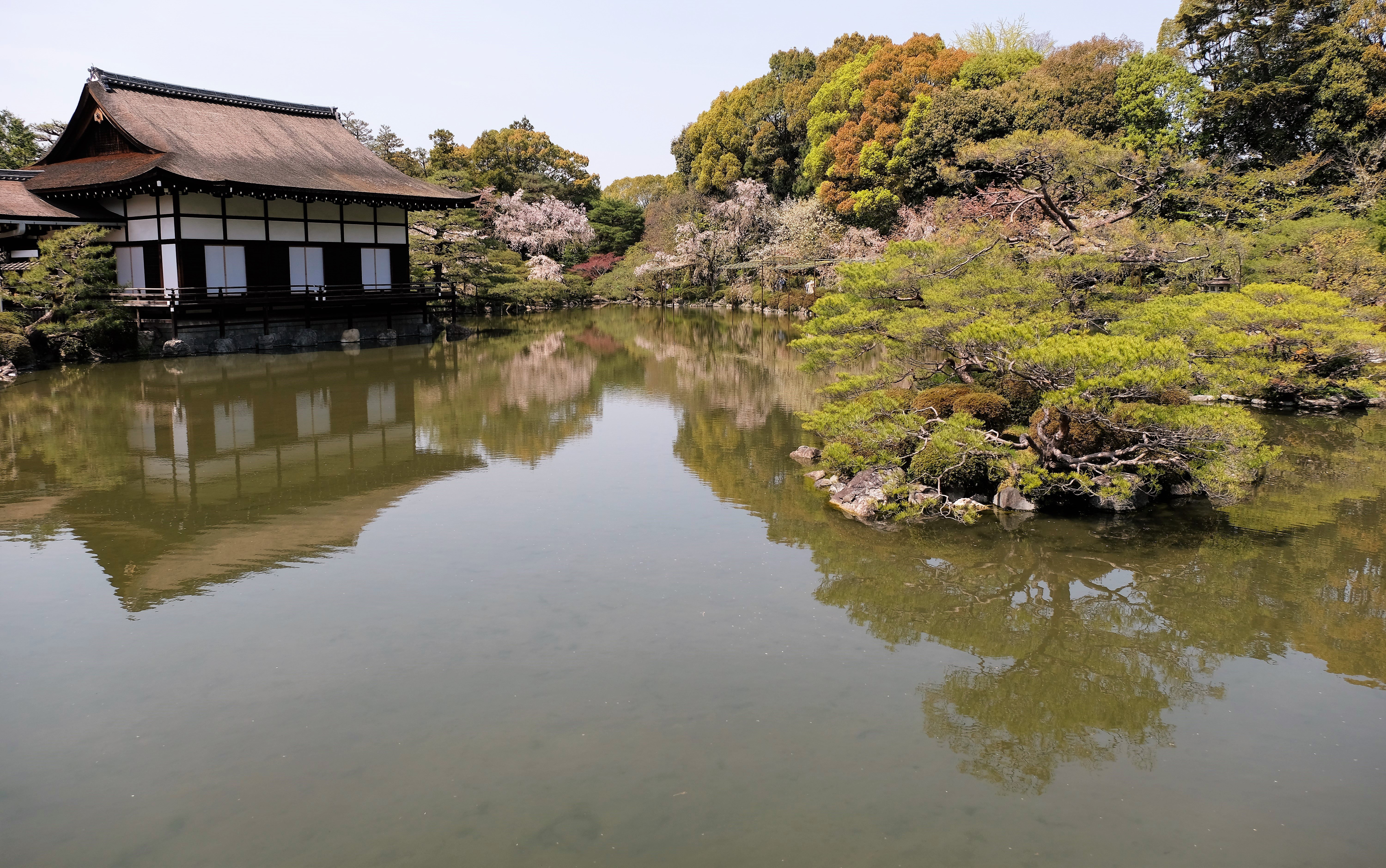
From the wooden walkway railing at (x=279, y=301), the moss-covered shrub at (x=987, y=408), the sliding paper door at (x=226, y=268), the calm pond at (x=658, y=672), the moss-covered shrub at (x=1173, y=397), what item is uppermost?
the sliding paper door at (x=226, y=268)

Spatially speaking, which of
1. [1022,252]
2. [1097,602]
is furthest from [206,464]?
[1022,252]

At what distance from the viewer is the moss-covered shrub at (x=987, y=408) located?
9836 millimetres

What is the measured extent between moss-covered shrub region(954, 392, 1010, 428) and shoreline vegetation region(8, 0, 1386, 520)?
25mm

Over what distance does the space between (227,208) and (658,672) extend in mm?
18997

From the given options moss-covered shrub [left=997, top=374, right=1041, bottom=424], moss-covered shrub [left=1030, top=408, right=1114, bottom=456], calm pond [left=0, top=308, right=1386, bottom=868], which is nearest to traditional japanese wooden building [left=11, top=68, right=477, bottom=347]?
calm pond [left=0, top=308, right=1386, bottom=868]

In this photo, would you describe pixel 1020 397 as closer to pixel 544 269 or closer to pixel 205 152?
pixel 205 152

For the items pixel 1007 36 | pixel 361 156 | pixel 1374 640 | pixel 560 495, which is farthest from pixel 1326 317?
pixel 1007 36

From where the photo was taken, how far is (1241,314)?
10.9m

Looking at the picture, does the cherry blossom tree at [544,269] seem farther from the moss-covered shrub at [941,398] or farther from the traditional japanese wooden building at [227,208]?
the moss-covered shrub at [941,398]

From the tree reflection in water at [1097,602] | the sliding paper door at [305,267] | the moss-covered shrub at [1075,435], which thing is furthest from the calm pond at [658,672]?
the sliding paper door at [305,267]

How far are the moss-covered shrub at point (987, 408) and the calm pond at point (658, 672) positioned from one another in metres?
1.43

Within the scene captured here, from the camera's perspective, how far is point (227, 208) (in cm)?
2031

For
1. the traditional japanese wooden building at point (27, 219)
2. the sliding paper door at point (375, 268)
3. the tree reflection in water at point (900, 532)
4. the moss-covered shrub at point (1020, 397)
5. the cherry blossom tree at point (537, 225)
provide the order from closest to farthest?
the tree reflection in water at point (900, 532), the moss-covered shrub at point (1020, 397), the traditional japanese wooden building at point (27, 219), the sliding paper door at point (375, 268), the cherry blossom tree at point (537, 225)

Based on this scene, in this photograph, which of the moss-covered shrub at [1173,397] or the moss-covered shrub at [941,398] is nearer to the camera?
the moss-covered shrub at [1173,397]
